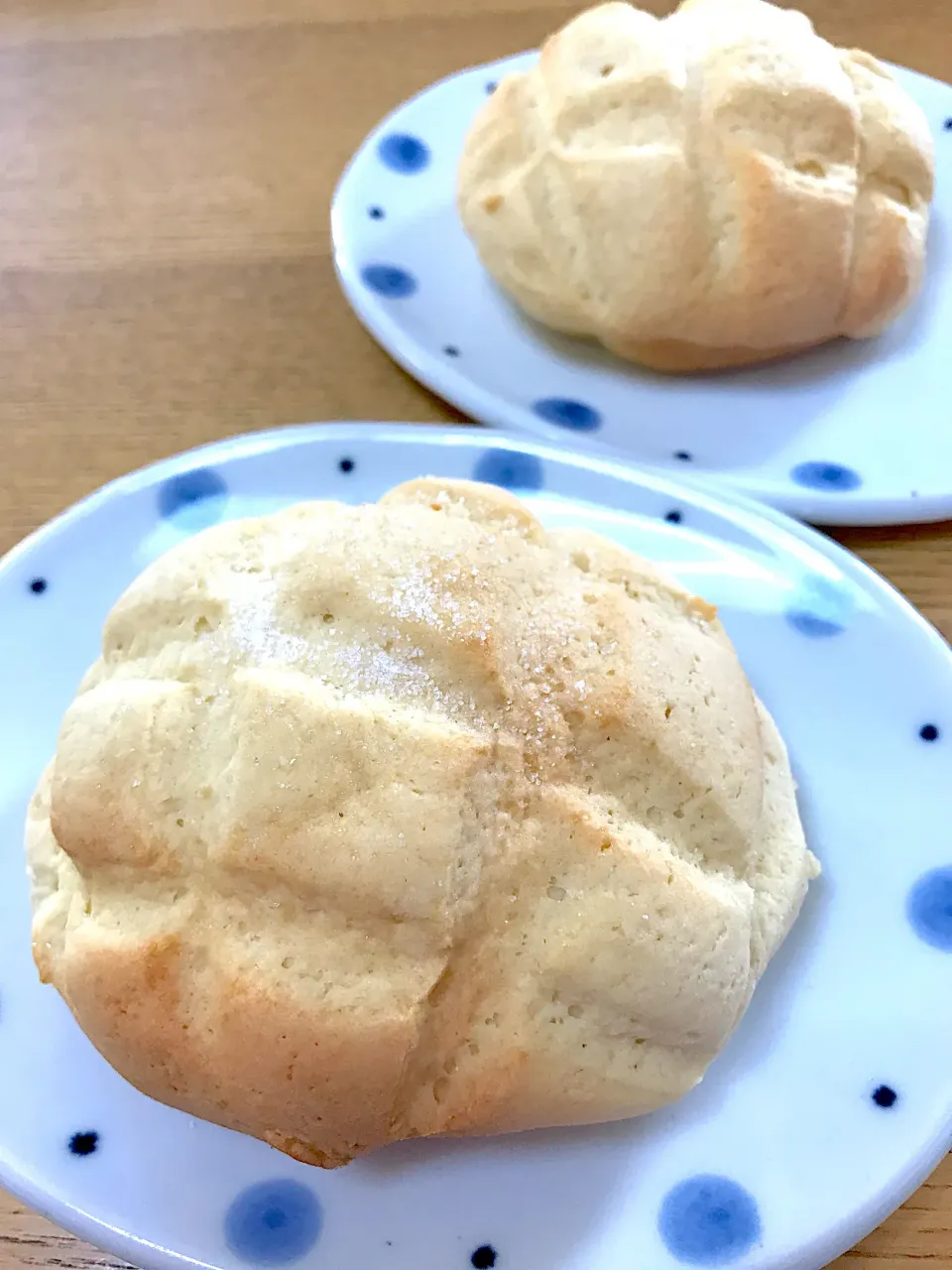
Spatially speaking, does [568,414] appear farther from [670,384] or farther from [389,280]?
[389,280]

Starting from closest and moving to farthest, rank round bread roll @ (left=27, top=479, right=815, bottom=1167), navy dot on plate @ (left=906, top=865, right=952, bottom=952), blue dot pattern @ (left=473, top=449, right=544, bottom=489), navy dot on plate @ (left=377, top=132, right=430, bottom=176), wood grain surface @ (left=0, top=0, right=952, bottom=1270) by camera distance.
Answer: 1. round bread roll @ (left=27, top=479, right=815, bottom=1167)
2. navy dot on plate @ (left=906, top=865, right=952, bottom=952)
3. blue dot pattern @ (left=473, top=449, right=544, bottom=489)
4. wood grain surface @ (left=0, top=0, right=952, bottom=1270)
5. navy dot on plate @ (left=377, top=132, right=430, bottom=176)

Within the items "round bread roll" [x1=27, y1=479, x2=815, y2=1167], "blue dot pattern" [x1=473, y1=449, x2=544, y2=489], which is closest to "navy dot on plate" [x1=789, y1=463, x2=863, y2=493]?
"blue dot pattern" [x1=473, y1=449, x2=544, y2=489]

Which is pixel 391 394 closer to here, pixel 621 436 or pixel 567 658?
pixel 621 436

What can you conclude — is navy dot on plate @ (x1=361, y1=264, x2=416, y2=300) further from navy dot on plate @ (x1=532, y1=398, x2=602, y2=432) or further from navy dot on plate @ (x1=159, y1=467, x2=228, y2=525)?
navy dot on plate @ (x1=159, y1=467, x2=228, y2=525)

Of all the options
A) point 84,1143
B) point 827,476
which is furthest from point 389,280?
point 84,1143

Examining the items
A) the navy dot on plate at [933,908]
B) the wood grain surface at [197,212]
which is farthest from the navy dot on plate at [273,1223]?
the wood grain surface at [197,212]

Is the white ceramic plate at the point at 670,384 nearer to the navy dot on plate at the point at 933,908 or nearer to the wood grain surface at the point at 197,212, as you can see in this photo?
the wood grain surface at the point at 197,212
